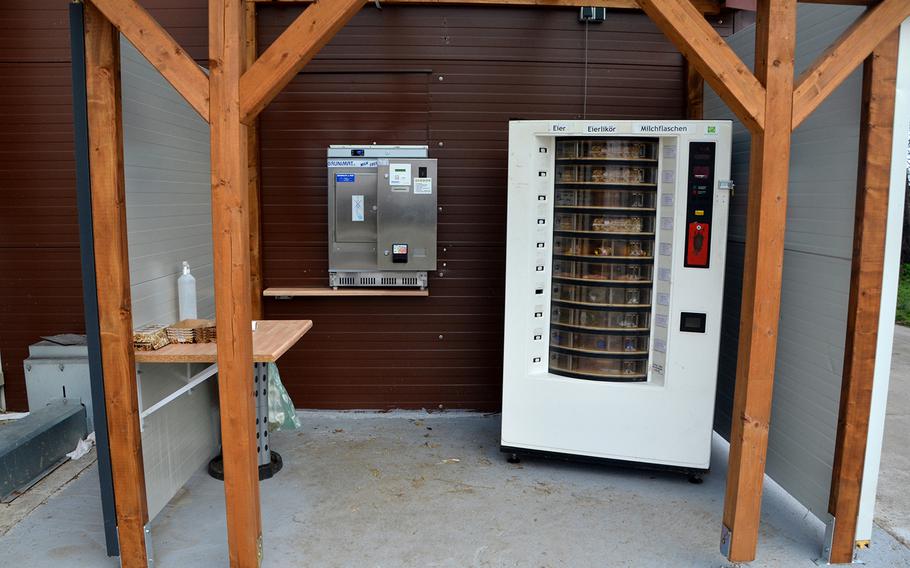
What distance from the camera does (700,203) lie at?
3.45 metres

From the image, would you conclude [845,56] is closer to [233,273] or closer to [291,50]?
[291,50]

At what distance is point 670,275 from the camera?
3.54 m

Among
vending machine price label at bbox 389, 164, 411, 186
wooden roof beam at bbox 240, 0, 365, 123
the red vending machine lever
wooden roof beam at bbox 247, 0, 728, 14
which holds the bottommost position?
the red vending machine lever

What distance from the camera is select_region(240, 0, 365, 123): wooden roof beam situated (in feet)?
7.90

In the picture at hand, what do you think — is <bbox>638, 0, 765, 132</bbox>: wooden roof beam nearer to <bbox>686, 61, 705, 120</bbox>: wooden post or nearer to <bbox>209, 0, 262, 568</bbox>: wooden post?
<bbox>209, 0, 262, 568</bbox>: wooden post

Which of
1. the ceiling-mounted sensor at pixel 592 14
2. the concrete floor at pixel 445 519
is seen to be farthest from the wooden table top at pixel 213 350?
the ceiling-mounted sensor at pixel 592 14

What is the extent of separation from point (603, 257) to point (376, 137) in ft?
5.74

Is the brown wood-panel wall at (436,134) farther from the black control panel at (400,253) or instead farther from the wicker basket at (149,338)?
the wicker basket at (149,338)

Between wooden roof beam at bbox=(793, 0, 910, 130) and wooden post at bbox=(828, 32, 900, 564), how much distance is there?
0.11 m

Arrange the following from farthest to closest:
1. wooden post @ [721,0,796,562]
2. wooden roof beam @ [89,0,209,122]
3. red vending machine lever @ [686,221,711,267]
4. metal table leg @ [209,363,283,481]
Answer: metal table leg @ [209,363,283,481] → red vending machine lever @ [686,221,711,267] → wooden post @ [721,0,796,562] → wooden roof beam @ [89,0,209,122]

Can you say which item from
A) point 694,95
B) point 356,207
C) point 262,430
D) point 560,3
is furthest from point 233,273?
point 694,95

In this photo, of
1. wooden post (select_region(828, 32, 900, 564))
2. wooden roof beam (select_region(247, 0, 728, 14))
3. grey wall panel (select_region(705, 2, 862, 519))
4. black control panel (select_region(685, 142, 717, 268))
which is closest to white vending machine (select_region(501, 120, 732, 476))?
black control panel (select_region(685, 142, 717, 268))

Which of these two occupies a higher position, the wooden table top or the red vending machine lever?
the red vending machine lever

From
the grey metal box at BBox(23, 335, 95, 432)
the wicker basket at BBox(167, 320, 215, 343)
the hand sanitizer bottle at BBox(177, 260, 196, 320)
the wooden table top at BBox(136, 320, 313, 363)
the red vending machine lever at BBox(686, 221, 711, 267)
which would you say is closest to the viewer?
the wooden table top at BBox(136, 320, 313, 363)
